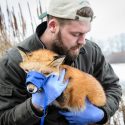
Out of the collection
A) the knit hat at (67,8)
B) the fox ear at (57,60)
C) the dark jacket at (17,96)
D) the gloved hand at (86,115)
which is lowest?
the gloved hand at (86,115)

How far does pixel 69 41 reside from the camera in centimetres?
301

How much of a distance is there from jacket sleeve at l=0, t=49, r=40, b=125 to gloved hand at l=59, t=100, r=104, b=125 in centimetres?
24

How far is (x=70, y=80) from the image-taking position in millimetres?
2885

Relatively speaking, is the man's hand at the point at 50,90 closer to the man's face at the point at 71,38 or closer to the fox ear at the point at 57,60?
the fox ear at the point at 57,60

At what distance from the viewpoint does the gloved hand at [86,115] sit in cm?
302

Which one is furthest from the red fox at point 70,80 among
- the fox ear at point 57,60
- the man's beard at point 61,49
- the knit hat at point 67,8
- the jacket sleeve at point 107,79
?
the knit hat at point 67,8

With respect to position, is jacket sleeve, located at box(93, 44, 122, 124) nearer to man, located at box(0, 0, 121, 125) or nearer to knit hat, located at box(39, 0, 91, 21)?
man, located at box(0, 0, 121, 125)

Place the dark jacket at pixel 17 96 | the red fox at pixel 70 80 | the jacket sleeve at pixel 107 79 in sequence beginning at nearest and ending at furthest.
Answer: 1. the red fox at pixel 70 80
2. the dark jacket at pixel 17 96
3. the jacket sleeve at pixel 107 79

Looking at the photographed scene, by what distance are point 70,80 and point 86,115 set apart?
0.34 metres

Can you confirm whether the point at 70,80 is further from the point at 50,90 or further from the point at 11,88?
the point at 11,88

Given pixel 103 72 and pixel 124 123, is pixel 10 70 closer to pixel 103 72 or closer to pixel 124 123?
pixel 103 72

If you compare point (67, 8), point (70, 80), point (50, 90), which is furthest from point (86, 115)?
point (67, 8)

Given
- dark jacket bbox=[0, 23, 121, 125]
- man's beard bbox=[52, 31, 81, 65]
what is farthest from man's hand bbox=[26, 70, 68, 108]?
man's beard bbox=[52, 31, 81, 65]

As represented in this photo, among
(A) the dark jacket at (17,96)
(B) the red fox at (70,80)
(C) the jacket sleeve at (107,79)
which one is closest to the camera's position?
(B) the red fox at (70,80)
